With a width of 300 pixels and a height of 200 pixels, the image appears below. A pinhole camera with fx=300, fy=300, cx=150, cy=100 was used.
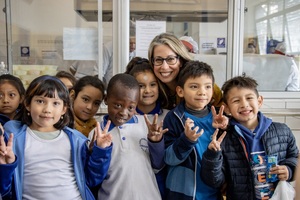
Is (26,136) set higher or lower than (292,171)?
higher

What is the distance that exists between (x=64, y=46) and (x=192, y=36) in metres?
1.28

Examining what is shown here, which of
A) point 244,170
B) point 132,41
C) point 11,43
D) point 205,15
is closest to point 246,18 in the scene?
point 205,15

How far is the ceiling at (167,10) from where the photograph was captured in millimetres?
2785

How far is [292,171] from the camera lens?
148 centimetres

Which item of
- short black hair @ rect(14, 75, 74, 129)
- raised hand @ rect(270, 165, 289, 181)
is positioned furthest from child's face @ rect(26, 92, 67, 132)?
raised hand @ rect(270, 165, 289, 181)

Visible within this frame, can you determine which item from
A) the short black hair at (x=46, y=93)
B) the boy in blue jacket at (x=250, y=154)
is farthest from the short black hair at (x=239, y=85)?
the short black hair at (x=46, y=93)

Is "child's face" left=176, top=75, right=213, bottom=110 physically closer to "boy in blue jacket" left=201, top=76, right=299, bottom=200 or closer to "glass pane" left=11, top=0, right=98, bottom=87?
"boy in blue jacket" left=201, top=76, right=299, bottom=200

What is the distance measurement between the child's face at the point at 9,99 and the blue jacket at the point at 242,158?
3.64ft

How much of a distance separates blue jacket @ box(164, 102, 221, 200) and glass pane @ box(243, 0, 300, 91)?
1733 mm

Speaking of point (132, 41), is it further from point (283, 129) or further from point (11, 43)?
point (283, 129)

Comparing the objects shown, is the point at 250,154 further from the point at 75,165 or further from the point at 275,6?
the point at 275,6

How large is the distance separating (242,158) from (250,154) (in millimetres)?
43

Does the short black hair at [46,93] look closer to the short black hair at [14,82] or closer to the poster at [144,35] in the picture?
the short black hair at [14,82]

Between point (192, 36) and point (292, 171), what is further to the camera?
point (192, 36)
